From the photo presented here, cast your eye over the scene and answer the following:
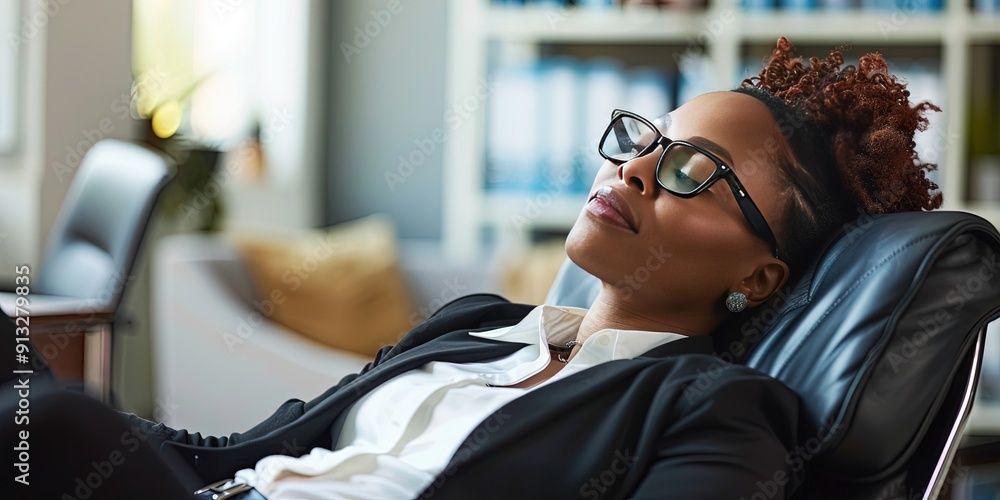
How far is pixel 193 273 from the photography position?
285 cm

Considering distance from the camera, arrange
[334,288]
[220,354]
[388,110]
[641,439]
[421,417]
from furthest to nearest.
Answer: [388,110]
[334,288]
[220,354]
[421,417]
[641,439]

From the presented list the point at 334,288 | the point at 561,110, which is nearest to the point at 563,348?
the point at 334,288

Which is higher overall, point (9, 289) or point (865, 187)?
point (865, 187)

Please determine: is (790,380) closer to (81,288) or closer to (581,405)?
(581,405)

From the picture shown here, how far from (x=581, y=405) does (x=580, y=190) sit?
7.78 ft

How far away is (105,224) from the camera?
2289mm

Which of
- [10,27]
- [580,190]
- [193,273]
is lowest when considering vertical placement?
[193,273]

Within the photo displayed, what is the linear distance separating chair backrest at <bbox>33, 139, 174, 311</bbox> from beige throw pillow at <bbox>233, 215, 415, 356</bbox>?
731 mm

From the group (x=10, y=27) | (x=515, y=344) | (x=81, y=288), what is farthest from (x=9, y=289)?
(x=515, y=344)

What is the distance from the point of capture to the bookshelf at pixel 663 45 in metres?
3.20

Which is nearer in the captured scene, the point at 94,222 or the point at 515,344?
the point at 515,344

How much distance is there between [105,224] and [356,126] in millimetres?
1753

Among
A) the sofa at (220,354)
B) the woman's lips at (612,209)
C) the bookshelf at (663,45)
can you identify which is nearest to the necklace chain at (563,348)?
the woman's lips at (612,209)

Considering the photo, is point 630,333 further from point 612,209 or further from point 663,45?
point 663,45
